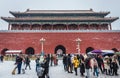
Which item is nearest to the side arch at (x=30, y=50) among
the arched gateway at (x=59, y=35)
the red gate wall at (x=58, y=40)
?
the arched gateway at (x=59, y=35)

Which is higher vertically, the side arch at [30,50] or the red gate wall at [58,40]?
the red gate wall at [58,40]

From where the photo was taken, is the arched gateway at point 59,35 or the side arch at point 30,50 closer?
the arched gateway at point 59,35

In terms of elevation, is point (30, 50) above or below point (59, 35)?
below

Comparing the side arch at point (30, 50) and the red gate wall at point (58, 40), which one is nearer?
the red gate wall at point (58, 40)

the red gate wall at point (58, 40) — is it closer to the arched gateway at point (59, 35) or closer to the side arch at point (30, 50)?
the arched gateway at point (59, 35)

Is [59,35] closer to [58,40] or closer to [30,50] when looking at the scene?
[58,40]

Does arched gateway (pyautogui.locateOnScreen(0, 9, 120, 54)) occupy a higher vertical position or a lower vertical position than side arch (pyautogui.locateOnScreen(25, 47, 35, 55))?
higher

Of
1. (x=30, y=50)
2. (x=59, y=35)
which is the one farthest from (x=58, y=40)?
(x=30, y=50)

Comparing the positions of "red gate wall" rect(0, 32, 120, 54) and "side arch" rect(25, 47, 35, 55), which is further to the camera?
"side arch" rect(25, 47, 35, 55)

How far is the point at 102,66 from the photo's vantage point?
Answer: 15.1 meters

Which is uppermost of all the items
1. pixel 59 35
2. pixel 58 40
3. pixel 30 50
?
pixel 59 35

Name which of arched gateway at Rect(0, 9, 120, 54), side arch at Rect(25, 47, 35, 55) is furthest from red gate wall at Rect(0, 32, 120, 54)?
side arch at Rect(25, 47, 35, 55)

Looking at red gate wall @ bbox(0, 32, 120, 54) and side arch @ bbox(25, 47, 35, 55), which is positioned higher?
red gate wall @ bbox(0, 32, 120, 54)

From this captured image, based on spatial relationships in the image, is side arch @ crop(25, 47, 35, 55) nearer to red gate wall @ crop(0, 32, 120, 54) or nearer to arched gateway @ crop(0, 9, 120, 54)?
arched gateway @ crop(0, 9, 120, 54)
